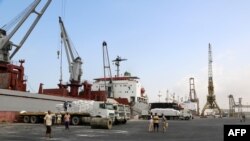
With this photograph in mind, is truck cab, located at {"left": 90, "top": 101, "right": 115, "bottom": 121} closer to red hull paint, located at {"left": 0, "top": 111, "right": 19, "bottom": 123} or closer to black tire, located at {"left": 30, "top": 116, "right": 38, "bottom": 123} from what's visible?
black tire, located at {"left": 30, "top": 116, "right": 38, "bottom": 123}

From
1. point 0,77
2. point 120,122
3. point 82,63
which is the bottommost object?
point 120,122

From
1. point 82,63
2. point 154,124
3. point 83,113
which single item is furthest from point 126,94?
point 154,124

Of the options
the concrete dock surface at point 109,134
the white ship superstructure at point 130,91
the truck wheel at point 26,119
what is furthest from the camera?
the white ship superstructure at point 130,91

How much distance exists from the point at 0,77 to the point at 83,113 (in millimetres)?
16239

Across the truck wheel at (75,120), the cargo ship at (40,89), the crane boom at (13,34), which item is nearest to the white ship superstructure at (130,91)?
the cargo ship at (40,89)

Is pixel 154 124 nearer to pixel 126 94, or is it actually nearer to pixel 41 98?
pixel 41 98

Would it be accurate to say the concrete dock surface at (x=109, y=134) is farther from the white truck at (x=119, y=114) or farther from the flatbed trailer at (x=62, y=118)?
the white truck at (x=119, y=114)

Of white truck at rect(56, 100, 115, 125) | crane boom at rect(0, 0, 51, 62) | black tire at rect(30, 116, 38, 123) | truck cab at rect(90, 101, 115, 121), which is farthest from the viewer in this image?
crane boom at rect(0, 0, 51, 62)

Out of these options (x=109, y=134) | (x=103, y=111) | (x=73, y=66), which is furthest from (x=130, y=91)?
(x=109, y=134)

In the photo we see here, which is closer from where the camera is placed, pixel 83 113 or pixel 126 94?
pixel 83 113

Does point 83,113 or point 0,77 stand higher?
point 0,77

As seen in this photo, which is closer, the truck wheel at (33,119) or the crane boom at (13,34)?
the truck wheel at (33,119)

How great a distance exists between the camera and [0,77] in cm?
5016

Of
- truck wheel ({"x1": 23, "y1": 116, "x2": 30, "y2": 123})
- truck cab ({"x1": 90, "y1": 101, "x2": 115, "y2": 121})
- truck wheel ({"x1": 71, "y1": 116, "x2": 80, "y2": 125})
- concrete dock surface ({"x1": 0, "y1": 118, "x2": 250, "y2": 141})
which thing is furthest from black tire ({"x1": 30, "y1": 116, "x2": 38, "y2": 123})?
concrete dock surface ({"x1": 0, "y1": 118, "x2": 250, "y2": 141})
